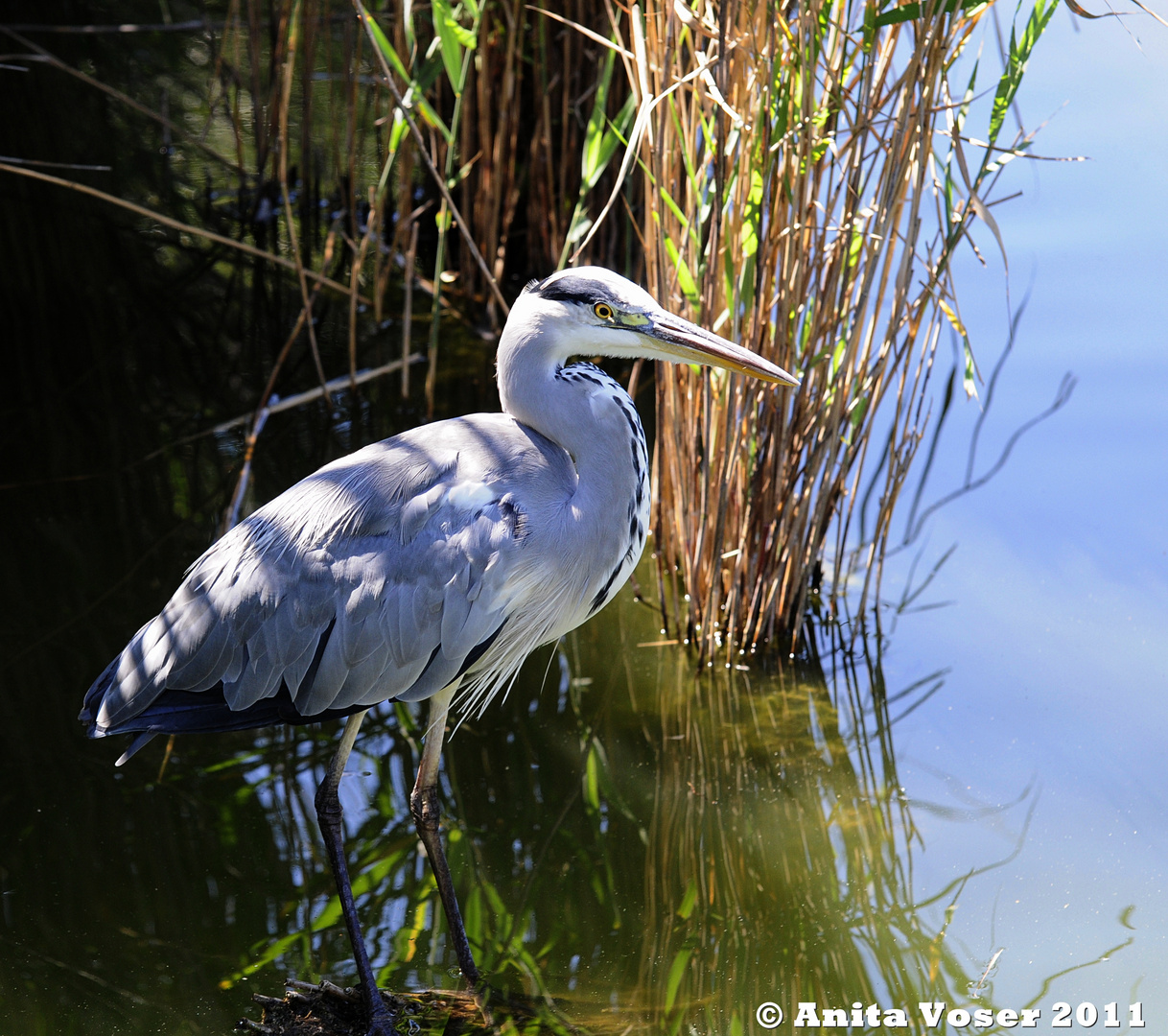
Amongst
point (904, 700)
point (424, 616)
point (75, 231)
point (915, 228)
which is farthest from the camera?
point (75, 231)

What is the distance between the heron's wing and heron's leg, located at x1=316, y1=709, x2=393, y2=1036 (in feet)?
0.46

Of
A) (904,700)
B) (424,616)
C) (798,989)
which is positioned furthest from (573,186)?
(798,989)

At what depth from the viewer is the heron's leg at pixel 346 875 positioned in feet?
7.55

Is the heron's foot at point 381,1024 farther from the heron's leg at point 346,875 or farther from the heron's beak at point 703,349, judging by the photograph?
the heron's beak at point 703,349

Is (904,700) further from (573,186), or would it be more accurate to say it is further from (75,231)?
(75,231)

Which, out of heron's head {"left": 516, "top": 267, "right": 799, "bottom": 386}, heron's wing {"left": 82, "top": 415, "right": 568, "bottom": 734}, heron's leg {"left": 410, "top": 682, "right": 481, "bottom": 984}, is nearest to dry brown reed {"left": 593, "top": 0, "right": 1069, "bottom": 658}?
heron's head {"left": 516, "top": 267, "right": 799, "bottom": 386}

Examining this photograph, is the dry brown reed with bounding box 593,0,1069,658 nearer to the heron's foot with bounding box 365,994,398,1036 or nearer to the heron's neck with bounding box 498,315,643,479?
the heron's neck with bounding box 498,315,643,479

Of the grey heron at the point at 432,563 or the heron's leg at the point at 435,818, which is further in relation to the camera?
the heron's leg at the point at 435,818

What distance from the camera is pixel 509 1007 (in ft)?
7.91

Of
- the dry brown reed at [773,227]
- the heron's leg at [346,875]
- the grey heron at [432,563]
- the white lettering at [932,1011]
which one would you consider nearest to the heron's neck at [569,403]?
the grey heron at [432,563]

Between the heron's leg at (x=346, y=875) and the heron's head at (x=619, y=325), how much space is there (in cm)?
92

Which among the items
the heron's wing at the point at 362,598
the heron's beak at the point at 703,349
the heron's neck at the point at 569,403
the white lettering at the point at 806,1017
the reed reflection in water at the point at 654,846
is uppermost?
the heron's beak at the point at 703,349

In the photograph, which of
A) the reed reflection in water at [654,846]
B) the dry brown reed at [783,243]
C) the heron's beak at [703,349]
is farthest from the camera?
the dry brown reed at [783,243]

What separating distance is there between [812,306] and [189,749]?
2060 mm
